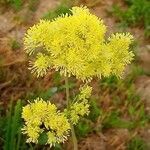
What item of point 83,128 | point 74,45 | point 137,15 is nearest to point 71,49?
point 74,45

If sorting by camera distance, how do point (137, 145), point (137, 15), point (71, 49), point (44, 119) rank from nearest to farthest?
point (71, 49), point (44, 119), point (137, 145), point (137, 15)

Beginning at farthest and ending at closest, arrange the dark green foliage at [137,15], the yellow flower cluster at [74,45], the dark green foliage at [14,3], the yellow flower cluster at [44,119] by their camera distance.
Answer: the dark green foliage at [14,3]
the dark green foliage at [137,15]
the yellow flower cluster at [44,119]
the yellow flower cluster at [74,45]

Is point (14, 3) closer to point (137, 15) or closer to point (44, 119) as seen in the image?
point (137, 15)

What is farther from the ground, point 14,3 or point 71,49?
point 14,3

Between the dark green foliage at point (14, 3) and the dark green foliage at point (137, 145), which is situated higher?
the dark green foliage at point (14, 3)

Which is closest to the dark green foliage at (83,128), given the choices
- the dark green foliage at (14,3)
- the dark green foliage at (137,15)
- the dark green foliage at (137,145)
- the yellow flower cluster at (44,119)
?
the dark green foliage at (137,145)

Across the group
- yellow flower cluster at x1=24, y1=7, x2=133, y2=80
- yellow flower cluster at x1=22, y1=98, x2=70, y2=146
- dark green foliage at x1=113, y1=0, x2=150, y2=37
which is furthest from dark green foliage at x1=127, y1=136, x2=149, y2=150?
yellow flower cluster at x1=24, y1=7, x2=133, y2=80

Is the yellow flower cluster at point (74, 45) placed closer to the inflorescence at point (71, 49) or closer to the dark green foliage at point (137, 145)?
the inflorescence at point (71, 49)

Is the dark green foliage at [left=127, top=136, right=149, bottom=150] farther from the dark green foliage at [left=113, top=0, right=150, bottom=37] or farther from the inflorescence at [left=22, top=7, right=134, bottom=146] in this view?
the inflorescence at [left=22, top=7, right=134, bottom=146]

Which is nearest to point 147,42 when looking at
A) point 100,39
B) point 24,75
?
point 24,75

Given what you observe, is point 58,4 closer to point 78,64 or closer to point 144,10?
point 144,10
